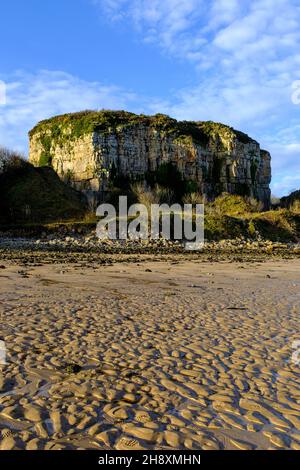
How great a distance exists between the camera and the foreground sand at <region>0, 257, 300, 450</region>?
3.37 metres

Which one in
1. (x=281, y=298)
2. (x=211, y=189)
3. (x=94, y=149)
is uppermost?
(x=94, y=149)

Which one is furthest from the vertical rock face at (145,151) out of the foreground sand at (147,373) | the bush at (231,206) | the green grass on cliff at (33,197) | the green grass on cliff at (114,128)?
the foreground sand at (147,373)

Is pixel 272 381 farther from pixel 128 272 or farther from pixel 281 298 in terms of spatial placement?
pixel 128 272

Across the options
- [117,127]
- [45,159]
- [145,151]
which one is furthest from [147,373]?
[45,159]

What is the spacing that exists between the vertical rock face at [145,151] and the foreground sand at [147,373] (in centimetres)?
5385

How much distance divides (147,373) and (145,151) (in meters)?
62.5

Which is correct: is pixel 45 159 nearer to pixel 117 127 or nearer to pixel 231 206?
pixel 117 127

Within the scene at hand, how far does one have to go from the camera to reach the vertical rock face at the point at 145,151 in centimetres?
6262

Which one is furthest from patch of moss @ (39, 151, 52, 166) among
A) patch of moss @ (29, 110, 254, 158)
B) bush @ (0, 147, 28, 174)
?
bush @ (0, 147, 28, 174)
